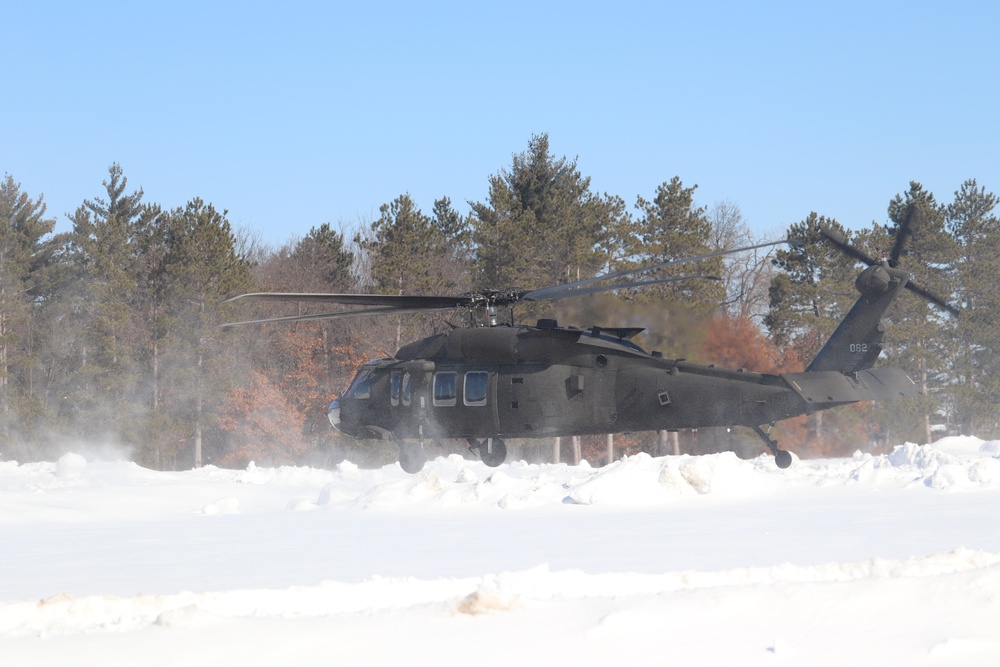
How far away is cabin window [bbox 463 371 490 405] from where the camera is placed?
17.2 meters

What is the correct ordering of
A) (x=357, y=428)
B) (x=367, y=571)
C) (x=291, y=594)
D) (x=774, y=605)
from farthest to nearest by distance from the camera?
1. (x=357, y=428)
2. (x=367, y=571)
3. (x=291, y=594)
4. (x=774, y=605)

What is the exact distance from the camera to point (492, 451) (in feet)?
58.7

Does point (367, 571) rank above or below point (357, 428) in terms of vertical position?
below

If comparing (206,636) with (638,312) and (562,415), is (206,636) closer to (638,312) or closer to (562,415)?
(562,415)

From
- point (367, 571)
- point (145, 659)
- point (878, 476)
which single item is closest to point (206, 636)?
point (145, 659)

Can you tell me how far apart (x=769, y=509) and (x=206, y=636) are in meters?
9.14

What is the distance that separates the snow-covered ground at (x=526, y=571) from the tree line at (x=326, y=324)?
2703 centimetres

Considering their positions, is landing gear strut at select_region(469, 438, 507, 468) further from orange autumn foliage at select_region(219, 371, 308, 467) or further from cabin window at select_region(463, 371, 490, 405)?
orange autumn foliage at select_region(219, 371, 308, 467)

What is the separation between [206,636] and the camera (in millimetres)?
5770

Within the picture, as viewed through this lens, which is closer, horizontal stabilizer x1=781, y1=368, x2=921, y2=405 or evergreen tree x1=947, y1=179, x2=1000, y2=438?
horizontal stabilizer x1=781, y1=368, x2=921, y2=405

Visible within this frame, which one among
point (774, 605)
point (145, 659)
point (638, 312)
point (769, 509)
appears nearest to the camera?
→ point (145, 659)

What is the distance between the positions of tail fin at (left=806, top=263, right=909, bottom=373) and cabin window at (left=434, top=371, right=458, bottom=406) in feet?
20.0

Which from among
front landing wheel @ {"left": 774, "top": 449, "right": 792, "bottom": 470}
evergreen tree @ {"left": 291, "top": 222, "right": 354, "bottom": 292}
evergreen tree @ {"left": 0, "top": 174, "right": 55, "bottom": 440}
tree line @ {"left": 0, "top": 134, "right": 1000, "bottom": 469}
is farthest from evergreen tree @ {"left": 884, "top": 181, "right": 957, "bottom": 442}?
evergreen tree @ {"left": 0, "top": 174, "right": 55, "bottom": 440}

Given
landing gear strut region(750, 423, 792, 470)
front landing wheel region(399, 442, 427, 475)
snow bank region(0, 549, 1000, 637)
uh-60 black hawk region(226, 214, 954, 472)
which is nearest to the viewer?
snow bank region(0, 549, 1000, 637)
